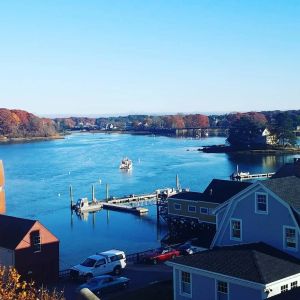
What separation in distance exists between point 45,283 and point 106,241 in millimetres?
17346

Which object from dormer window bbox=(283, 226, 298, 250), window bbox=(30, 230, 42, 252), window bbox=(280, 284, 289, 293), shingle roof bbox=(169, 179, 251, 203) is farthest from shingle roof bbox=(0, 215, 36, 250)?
shingle roof bbox=(169, 179, 251, 203)

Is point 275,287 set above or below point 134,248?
above

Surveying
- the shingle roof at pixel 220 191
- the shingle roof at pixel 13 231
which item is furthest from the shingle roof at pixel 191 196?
the shingle roof at pixel 13 231

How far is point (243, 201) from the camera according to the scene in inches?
719

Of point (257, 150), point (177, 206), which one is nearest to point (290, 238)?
point (177, 206)

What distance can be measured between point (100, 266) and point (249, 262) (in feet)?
35.2

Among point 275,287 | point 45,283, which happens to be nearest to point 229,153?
point 45,283

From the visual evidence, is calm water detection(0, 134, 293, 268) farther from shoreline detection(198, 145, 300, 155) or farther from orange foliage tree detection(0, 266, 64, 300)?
orange foliage tree detection(0, 266, 64, 300)

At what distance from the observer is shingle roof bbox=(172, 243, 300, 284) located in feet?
50.1

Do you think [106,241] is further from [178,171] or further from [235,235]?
[178,171]

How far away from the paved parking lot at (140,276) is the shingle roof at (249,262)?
5.79 meters

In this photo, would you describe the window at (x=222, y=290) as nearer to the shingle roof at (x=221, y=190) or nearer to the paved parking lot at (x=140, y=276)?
the paved parking lot at (x=140, y=276)

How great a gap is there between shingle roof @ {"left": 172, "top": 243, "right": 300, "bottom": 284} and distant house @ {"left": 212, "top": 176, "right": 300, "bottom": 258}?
448 mm

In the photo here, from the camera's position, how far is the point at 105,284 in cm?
2156
